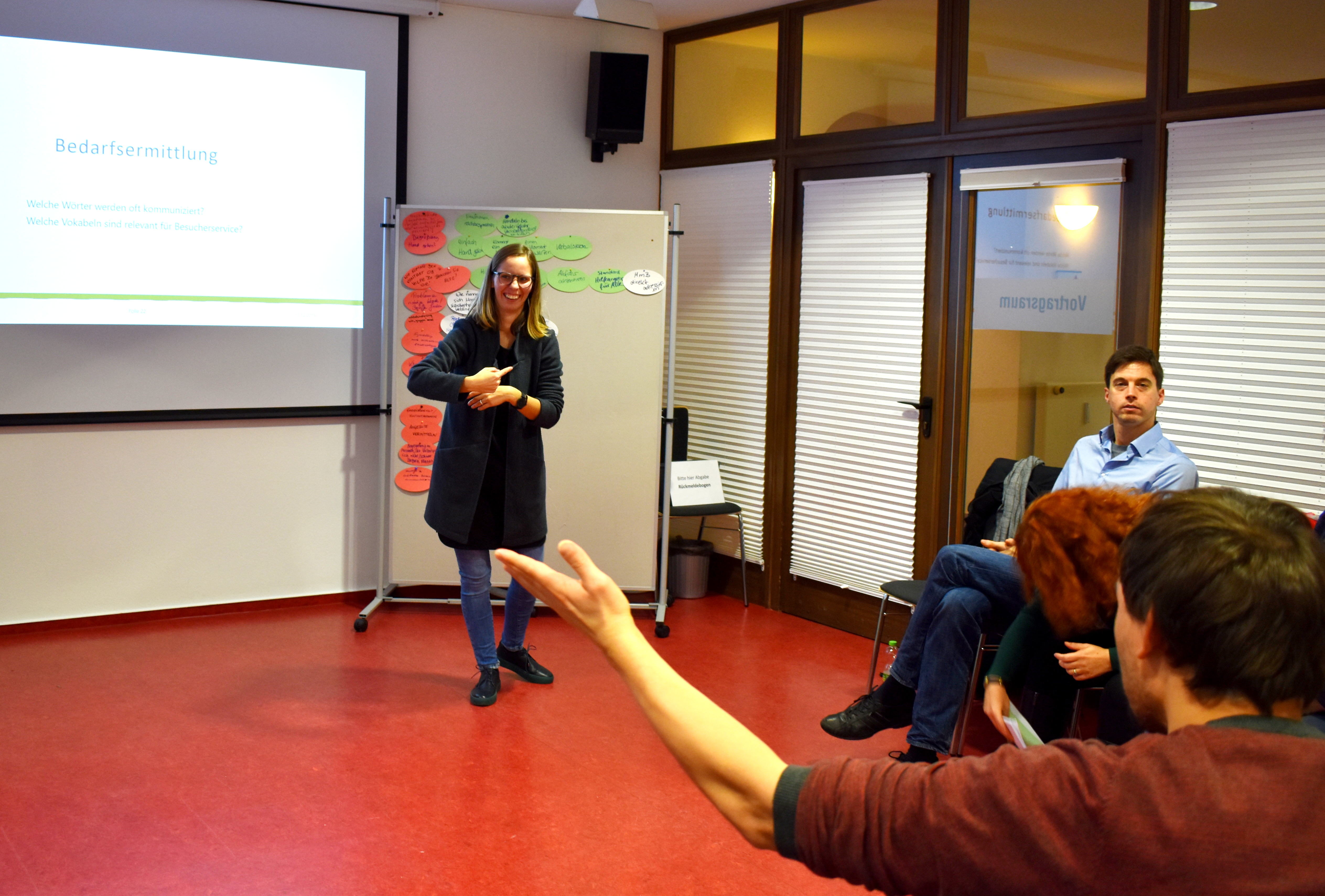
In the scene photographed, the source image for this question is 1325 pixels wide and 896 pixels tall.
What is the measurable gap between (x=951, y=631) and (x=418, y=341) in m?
2.74

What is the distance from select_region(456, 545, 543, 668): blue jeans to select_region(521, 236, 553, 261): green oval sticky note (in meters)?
1.49

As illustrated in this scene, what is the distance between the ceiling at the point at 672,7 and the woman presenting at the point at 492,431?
1.89 m

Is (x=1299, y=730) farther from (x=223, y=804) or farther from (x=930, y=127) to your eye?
(x=930, y=127)

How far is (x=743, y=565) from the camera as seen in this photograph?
512 centimetres

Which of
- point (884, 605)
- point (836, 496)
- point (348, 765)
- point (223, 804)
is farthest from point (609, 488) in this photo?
point (223, 804)

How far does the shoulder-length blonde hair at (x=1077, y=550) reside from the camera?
2.49 metres

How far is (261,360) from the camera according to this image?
4676 mm

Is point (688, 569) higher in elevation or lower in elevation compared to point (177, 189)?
lower

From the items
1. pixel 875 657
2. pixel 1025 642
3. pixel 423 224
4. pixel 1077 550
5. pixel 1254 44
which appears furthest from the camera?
pixel 423 224

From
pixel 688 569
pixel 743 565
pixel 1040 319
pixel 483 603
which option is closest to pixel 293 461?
pixel 483 603

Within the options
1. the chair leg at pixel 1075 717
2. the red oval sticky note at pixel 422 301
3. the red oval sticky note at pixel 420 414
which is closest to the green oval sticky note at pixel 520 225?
the red oval sticky note at pixel 422 301

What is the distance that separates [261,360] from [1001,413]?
10.3 feet

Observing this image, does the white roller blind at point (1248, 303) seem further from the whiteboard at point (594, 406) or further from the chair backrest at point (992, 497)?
the whiteboard at point (594, 406)

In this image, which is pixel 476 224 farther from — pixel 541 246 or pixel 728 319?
pixel 728 319
